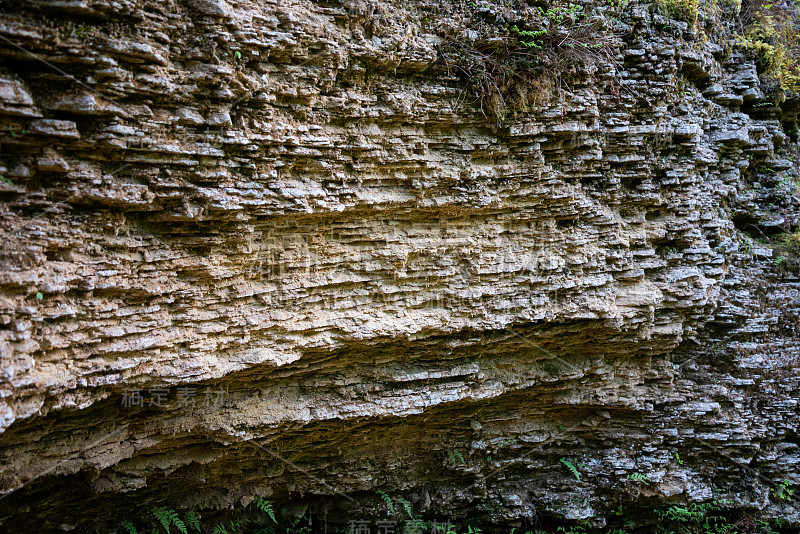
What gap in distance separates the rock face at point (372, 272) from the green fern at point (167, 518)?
114 millimetres

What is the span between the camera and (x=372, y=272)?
453cm

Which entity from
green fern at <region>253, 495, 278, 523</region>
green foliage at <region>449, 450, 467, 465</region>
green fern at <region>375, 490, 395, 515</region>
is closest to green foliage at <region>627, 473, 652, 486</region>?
green foliage at <region>449, 450, 467, 465</region>

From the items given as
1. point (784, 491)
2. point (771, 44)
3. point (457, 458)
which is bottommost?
point (457, 458)

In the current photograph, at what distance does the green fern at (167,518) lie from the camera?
4.81 metres

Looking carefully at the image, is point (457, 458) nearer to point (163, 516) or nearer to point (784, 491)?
point (163, 516)

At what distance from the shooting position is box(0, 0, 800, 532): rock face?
337 cm

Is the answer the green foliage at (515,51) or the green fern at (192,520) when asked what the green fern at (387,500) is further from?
the green foliage at (515,51)


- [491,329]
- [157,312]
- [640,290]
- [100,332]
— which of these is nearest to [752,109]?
[640,290]

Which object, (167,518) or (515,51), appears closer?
(515,51)

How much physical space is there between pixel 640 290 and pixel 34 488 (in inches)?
240

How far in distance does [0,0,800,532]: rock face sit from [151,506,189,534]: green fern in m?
0.11

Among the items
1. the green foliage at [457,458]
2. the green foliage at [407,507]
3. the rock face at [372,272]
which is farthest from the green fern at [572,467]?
the green foliage at [407,507]

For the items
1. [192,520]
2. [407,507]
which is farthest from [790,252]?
[192,520]

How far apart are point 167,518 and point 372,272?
329 cm
